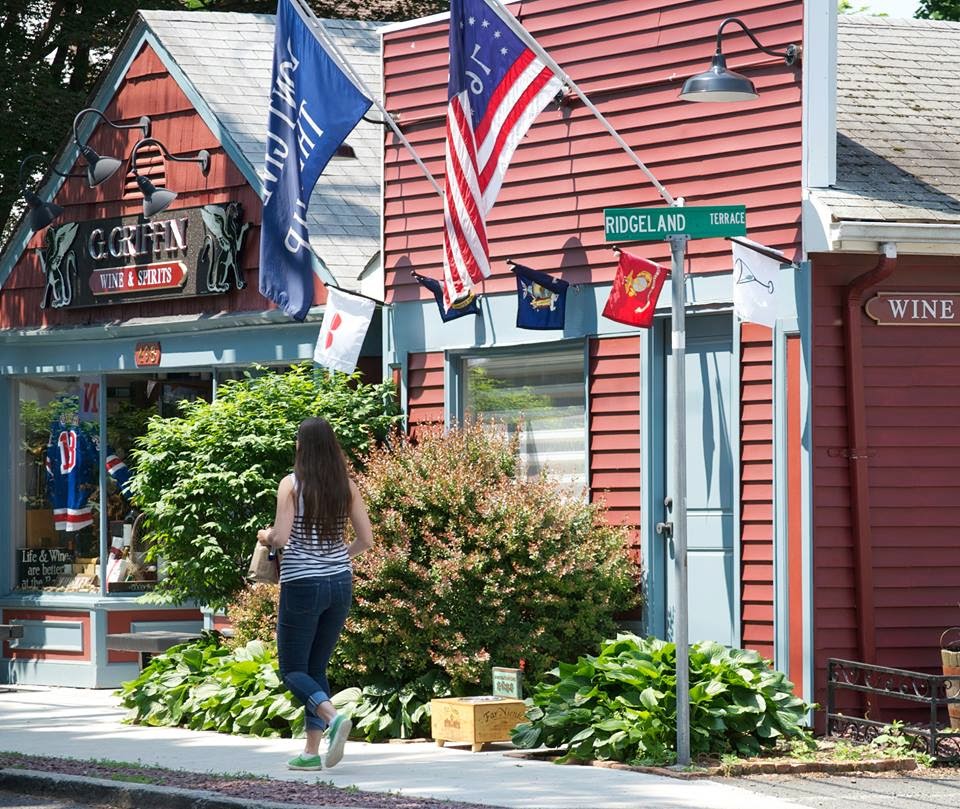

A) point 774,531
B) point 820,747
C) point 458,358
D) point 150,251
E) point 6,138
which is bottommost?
point 820,747

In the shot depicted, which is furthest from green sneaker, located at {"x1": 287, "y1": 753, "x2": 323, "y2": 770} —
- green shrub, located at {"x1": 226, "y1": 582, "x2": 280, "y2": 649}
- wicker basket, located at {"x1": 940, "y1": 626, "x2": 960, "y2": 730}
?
wicker basket, located at {"x1": 940, "y1": 626, "x2": 960, "y2": 730}

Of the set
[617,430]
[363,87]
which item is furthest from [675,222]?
[363,87]

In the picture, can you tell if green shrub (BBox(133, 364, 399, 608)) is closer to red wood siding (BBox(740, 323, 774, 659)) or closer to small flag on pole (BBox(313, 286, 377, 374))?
small flag on pole (BBox(313, 286, 377, 374))

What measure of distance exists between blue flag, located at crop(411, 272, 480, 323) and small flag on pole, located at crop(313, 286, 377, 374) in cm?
55

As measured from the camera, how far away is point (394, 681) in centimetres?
1183

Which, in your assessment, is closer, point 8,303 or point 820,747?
point 820,747

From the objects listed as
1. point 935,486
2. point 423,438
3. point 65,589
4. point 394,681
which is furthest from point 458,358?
point 65,589

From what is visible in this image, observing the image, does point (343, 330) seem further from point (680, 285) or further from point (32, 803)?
point (32, 803)

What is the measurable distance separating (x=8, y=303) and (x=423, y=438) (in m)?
6.62

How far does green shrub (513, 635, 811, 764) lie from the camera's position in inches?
400

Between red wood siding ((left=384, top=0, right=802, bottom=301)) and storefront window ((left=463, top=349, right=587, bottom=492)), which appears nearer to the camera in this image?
red wood siding ((left=384, top=0, right=802, bottom=301))

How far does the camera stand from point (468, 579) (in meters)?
11.7

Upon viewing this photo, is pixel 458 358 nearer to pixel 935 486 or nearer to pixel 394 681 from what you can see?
pixel 394 681

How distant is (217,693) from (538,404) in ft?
10.4
